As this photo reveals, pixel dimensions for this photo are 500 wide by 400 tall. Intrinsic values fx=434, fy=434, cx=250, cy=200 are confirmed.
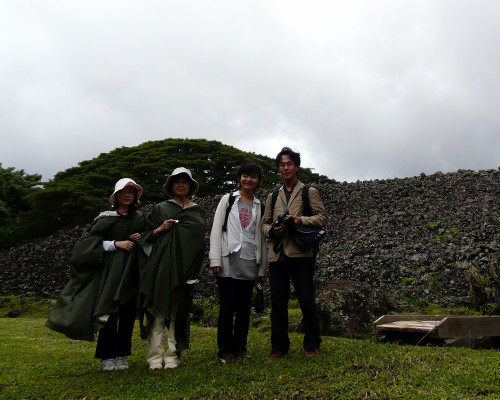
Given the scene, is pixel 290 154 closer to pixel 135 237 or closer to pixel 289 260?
pixel 289 260

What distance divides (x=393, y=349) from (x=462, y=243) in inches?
260

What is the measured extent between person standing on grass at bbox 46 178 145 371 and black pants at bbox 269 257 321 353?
1494 mm

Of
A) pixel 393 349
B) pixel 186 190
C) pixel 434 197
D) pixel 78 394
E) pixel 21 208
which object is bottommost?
pixel 78 394

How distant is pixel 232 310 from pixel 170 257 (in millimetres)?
849

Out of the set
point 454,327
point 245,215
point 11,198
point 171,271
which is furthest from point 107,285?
point 11,198

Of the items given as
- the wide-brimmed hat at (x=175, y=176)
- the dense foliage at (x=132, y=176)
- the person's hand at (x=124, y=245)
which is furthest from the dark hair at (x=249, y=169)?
the dense foliage at (x=132, y=176)

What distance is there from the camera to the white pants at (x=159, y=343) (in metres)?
4.52

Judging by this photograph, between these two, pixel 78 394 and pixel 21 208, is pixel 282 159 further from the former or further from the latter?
pixel 21 208

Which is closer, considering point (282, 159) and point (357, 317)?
point (282, 159)

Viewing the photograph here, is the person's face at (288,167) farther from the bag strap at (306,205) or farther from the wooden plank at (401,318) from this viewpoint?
the wooden plank at (401,318)

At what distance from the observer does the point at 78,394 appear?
383cm

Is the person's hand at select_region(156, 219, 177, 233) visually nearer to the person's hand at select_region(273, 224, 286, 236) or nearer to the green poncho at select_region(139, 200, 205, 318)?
the green poncho at select_region(139, 200, 205, 318)

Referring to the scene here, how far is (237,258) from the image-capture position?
4480 millimetres

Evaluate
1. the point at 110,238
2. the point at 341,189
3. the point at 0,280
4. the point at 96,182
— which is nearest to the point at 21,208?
the point at 96,182
